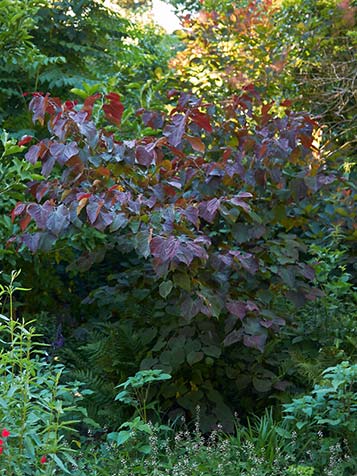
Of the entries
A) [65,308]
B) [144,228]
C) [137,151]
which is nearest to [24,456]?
[144,228]

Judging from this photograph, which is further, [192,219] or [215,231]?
[215,231]

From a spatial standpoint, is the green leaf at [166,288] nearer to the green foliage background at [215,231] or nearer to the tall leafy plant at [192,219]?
the tall leafy plant at [192,219]

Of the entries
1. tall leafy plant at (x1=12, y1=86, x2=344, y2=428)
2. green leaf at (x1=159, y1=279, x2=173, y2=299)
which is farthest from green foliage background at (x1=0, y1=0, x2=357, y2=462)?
green leaf at (x1=159, y1=279, x2=173, y2=299)

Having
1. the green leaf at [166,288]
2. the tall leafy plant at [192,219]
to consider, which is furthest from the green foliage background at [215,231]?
the green leaf at [166,288]

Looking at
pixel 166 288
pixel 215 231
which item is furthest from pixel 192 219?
pixel 215 231

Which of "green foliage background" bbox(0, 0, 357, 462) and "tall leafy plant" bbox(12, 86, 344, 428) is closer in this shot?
"tall leafy plant" bbox(12, 86, 344, 428)

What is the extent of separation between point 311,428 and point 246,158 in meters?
1.48

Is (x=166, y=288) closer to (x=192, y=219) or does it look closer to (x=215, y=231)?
(x=192, y=219)

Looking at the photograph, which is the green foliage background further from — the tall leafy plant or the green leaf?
the green leaf

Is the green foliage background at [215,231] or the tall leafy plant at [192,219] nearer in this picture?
the tall leafy plant at [192,219]

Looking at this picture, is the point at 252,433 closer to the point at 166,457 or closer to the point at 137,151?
the point at 166,457

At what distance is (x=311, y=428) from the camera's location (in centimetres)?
343

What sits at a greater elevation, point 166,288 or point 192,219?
point 192,219

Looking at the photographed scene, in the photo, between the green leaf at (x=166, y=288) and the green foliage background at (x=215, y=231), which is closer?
the green leaf at (x=166, y=288)
